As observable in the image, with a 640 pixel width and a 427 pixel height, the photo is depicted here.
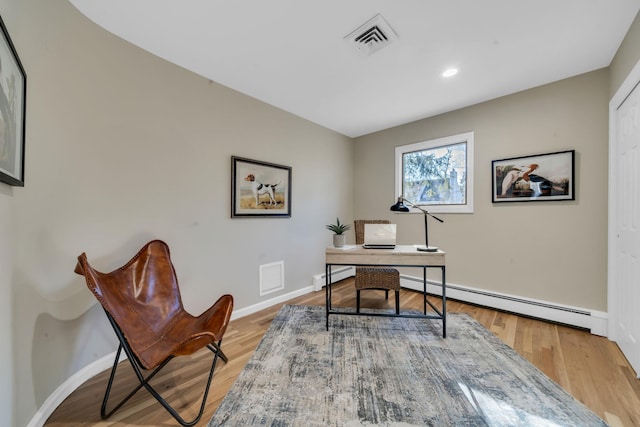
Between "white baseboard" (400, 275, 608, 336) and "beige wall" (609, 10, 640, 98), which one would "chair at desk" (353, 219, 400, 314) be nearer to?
"white baseboard" (400, 275, 608, 336)

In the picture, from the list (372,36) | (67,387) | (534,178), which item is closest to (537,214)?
(534,178)

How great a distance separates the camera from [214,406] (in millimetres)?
1463

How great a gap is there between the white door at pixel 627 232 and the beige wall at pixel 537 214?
0.17 meters

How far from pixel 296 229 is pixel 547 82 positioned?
3292mm

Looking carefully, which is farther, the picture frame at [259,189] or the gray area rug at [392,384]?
the picture frame at [259,189]

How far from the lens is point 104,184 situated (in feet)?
5.90

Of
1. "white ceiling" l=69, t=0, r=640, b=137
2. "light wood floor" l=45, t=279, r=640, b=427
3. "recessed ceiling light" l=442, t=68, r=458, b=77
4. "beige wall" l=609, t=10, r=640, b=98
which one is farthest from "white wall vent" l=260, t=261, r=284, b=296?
"beige wall" l=609, t=10, r=640, b=98

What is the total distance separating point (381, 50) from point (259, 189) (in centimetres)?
187

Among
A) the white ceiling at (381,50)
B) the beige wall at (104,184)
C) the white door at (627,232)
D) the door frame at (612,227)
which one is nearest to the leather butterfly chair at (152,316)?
the beige wall at (104,184)

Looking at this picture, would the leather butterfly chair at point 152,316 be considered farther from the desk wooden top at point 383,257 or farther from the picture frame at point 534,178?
the picture frame at point 534,178

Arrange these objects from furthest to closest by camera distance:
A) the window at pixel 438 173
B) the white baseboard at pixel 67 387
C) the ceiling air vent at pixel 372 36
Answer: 1. the window at pixel 438 173
2. the ceiling air vent at pixel 372 36
3. the white baseboard at pixel 67 387

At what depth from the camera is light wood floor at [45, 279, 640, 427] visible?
139 cm

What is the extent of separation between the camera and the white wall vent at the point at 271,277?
2.96m

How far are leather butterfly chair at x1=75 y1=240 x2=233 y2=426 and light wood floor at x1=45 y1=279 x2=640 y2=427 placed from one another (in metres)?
0.11
